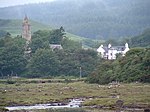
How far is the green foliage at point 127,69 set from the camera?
288 feet

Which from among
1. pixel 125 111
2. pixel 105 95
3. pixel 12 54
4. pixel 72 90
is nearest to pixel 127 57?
pixel 72 90

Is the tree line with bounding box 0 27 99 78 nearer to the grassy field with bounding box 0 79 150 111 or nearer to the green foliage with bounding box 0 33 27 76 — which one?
the green foliage with bounding box 0 33 27 76

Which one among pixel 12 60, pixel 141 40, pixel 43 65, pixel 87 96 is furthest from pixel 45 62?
pixel 141 40

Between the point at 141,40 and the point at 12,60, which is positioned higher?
the point at 141,40

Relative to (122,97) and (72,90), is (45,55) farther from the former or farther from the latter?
(122,97)

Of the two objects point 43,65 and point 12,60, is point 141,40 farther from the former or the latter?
point 12,60

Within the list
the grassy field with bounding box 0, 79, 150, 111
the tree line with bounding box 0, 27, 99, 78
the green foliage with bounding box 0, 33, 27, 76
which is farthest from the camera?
the green foliage with bounding box 0, 33, 27, 76

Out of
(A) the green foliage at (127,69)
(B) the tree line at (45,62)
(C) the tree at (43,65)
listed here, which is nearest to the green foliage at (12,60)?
(B) the tree line at (45,62)

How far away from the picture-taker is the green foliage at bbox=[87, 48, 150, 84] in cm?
8775

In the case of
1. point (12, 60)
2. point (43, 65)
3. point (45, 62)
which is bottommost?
point (43, 65)

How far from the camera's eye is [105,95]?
229 ft

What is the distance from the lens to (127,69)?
9194 centimetres

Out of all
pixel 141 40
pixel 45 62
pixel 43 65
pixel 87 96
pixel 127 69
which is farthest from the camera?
pixel 141 40

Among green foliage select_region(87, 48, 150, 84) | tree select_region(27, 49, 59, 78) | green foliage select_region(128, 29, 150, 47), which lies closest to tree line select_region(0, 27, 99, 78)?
tree select_region(27, 49, 59, 78)
